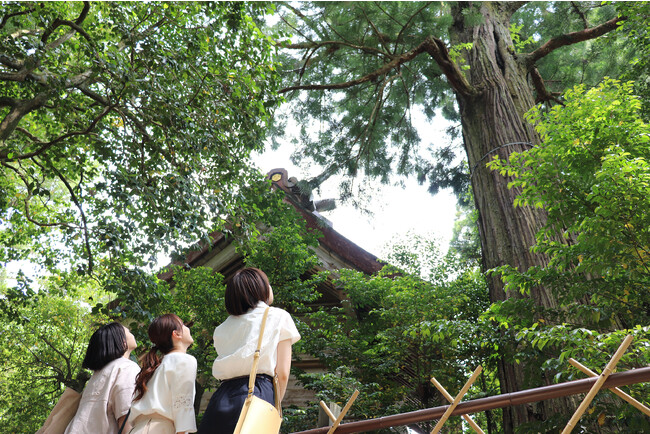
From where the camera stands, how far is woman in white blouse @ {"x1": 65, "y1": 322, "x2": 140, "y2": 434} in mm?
2744

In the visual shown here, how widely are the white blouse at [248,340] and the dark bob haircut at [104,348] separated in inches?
36.7

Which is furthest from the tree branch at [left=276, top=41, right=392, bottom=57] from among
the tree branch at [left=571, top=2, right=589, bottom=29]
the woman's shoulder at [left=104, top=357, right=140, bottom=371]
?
the woman's shoulder at [left=104, top=357, right=140, bottom=371]

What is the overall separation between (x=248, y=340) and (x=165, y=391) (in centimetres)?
60

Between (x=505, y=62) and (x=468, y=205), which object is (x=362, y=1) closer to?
(x=505, y=62)

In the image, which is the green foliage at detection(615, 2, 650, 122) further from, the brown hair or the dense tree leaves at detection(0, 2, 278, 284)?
the brown hair

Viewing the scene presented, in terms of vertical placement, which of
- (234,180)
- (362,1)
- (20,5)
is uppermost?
(20,5)

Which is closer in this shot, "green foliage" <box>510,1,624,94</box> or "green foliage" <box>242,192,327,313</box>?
"green foliage" <box>242,192,327,313</box>

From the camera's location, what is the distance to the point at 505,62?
22.9ft

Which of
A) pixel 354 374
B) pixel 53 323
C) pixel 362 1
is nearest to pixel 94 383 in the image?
pixel 354 374

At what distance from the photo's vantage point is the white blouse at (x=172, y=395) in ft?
7.93

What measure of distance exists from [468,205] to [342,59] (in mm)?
4799

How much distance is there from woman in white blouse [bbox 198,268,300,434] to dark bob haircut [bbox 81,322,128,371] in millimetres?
930

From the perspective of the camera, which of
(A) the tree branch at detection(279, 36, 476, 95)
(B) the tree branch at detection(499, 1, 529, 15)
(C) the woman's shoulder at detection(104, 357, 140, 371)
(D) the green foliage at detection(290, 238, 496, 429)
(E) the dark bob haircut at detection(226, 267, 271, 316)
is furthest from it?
(B) the tree branch at detection(499, 1, 529, 15)

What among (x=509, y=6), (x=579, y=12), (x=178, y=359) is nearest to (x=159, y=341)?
(x=178, y=359)
